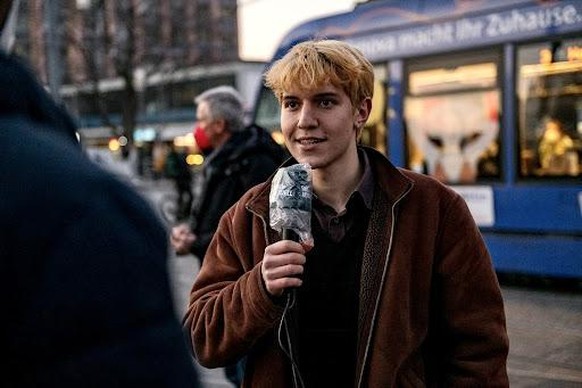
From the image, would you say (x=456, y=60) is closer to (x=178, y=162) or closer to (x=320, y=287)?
(x=320, y=287)

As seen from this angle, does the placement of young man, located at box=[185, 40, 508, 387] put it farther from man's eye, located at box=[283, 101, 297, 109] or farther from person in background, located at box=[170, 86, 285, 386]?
person in background, located at box=[170, 86, 285, 386]

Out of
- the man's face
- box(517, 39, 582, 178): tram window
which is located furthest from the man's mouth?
box(517, 39, 582, 178): tram window

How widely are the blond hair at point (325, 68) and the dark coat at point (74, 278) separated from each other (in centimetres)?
148

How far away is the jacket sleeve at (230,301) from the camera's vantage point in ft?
6.90

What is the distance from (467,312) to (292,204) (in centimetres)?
57

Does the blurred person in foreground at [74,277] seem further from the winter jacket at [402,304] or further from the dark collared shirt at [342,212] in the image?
the dark collared shirt at [342,212]

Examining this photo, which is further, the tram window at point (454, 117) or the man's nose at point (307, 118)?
the tram window at point (454, 117)

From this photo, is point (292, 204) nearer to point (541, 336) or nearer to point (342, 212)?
point (342, 212)

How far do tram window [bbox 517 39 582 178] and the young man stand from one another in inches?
289

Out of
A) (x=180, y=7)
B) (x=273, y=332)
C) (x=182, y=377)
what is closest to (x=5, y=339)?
(x=182, y=377)

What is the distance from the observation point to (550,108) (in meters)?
9.46

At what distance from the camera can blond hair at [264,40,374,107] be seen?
2.33 metres

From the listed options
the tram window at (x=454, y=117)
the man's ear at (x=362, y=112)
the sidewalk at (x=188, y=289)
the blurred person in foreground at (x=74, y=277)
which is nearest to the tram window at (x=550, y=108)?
the tram window at (x=454, y=117)

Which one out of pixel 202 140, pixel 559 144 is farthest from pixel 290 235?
pixel 559 144
